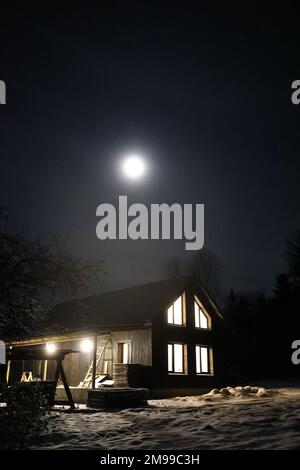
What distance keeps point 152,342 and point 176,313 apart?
3179mm

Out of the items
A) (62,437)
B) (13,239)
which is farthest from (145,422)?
(13,239)

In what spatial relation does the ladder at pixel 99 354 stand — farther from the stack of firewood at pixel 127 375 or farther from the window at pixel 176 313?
the window at pixel 176 313

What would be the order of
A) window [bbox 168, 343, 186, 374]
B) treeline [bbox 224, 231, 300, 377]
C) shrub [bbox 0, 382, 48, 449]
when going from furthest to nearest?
treeline [bbox 224, 231, 300, 377] → window [bbox 168, 343, 186, 374] → shrub [bbox 0, 382, 48, 449]

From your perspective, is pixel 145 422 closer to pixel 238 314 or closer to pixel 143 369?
pixel 143 369

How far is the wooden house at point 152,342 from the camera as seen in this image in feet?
67.4

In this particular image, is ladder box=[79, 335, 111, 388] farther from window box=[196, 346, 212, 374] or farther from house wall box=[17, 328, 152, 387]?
window box=[196, 346, 212, 374]

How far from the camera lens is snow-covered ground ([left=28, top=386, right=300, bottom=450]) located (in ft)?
23.3

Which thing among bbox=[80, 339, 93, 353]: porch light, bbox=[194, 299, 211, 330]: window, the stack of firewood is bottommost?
the stack of firewood

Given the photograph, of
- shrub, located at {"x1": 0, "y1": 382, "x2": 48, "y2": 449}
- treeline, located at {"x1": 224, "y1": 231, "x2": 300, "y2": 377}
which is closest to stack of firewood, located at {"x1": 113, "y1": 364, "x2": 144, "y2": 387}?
shrub, located at {"x1": 0, "y1": 382, "x2": 48, "y2": 449}

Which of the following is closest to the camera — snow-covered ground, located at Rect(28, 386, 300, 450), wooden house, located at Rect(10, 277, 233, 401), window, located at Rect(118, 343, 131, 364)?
snow-covered ground, located at Rect(28, 386, 300, 450)

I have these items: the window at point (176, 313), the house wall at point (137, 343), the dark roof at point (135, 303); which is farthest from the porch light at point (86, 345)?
the window at point (176, 313)

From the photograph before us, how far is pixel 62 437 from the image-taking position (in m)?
8.48

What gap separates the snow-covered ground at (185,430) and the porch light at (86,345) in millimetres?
9850
